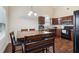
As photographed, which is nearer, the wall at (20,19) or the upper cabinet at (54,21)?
the wall at (20,19)

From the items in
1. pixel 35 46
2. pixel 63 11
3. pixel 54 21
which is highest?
pixel 63 11

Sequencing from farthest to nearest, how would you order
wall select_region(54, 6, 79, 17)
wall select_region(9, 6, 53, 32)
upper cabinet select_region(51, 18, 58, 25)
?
1. upper cabinet select_region(51, 18, 58, 25)
2. wall select_region(54, 6, 79, 17)
3. wall select_region(9, 6, 53, 32)

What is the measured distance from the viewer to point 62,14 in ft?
24.7

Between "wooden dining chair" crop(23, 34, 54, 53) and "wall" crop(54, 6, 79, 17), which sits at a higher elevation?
"wall" crop(54, 6, 79, 17)

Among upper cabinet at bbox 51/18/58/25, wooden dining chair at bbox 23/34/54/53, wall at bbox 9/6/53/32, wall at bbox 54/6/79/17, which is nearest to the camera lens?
wooden dining chair at bbox 23/34/54/53

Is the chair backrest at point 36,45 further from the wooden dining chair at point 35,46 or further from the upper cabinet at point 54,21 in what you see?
the upper cabinet at point 54,21

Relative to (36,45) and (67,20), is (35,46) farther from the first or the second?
(67,20)

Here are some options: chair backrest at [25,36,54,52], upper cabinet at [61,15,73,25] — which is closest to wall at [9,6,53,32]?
upper cabinet at [61,15,73,25]

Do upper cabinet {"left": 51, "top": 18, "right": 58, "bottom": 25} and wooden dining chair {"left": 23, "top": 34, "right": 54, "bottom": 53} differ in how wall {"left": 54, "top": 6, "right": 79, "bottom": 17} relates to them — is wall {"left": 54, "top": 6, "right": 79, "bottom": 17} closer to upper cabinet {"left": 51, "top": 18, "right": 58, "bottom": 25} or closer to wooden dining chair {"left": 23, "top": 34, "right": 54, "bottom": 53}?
upper cabinet {"left": 51, "top": 18, "right": 58, "bottom": 25}

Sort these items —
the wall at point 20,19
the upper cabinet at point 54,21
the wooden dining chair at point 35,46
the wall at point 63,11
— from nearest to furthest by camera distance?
1. the wooden dining chair at point 35,46
2. the wall at point 20,19
3. the wall at point 63,11
4. the upper cabinet at point 54,21

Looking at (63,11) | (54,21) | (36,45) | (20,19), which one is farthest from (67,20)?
(36,45)

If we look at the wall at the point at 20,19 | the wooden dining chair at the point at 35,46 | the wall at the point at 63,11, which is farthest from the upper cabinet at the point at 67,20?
the wooden dining chair at the point at 35,46
